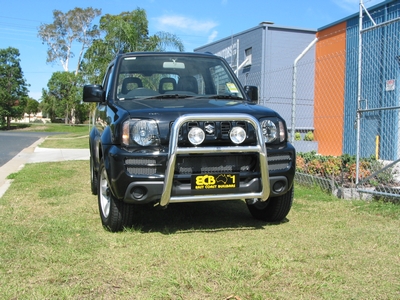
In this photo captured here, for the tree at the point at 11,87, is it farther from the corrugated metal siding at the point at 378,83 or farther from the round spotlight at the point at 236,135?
the round spotlight at the point at 236,135

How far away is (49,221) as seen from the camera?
15.4ft

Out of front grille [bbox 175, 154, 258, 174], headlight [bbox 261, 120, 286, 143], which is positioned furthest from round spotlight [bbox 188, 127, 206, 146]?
headlight [bbox 261, 120, 286, 143]

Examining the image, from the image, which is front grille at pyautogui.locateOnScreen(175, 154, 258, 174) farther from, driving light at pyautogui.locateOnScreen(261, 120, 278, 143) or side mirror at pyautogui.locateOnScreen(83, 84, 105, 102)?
side mirror at pyautogui.locateOnScreen(83, 84, 105, 102)

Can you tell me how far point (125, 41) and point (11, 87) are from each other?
36.8m

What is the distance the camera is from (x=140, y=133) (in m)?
3.91

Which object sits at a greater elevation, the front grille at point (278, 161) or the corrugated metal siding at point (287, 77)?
the corrugated metal siding at point (287, 77)

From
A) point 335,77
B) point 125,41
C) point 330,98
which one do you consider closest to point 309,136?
point 330,98

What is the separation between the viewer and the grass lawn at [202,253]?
2834mm

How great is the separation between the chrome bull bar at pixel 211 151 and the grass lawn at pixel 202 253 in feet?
1.28

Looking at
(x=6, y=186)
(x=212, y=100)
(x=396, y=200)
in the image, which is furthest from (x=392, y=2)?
(x=6, y=186)

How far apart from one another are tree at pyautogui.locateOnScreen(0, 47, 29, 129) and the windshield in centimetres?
4803

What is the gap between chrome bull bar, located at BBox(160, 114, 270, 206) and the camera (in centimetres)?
378

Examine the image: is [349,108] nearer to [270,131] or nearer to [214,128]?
[270,131]

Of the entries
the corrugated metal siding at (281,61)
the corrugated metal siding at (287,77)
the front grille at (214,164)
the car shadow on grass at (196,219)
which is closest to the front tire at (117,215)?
the car shadow on grass at (196,219)
